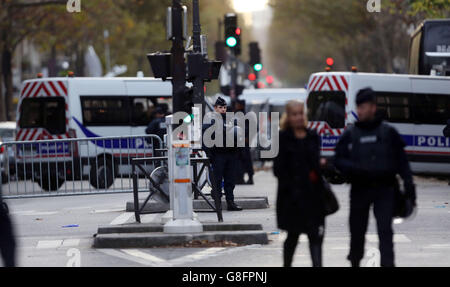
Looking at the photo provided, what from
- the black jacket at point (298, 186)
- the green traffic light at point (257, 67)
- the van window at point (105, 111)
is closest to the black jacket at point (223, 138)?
the black jacket at point (298, 186)

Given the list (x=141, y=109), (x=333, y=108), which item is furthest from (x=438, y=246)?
(x=141, y=109)

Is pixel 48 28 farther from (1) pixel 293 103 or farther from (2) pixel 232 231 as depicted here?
(1) pixel 293 103

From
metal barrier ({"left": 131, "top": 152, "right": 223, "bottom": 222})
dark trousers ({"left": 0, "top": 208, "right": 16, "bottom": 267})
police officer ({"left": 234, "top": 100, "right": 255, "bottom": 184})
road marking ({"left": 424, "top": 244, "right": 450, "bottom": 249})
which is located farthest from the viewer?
police officer ({"left": 234, "top": 100, "right": 255, "bottom": 184})

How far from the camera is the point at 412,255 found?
1067 cm

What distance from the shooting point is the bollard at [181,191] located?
38.3 feet

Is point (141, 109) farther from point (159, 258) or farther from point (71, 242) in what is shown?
point (159, 258)

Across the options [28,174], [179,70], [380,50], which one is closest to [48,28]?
[380,50]

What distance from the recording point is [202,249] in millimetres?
Answer: 11234

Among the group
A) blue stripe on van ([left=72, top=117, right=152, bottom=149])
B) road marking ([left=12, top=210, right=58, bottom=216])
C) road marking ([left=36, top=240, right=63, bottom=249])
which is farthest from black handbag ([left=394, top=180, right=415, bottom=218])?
blue stripe on van ([left=72, top=117, right=152, bottom=149])

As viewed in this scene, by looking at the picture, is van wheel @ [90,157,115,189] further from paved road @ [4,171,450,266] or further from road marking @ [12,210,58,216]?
road marking @ [12,210,58,216]

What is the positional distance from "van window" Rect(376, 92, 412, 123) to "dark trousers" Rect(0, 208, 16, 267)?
56.7 ft

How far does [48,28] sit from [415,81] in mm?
23356

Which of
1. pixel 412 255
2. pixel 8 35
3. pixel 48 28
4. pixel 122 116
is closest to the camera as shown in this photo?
pixel 412 255

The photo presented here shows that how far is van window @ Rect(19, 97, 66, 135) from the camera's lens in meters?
25.3
